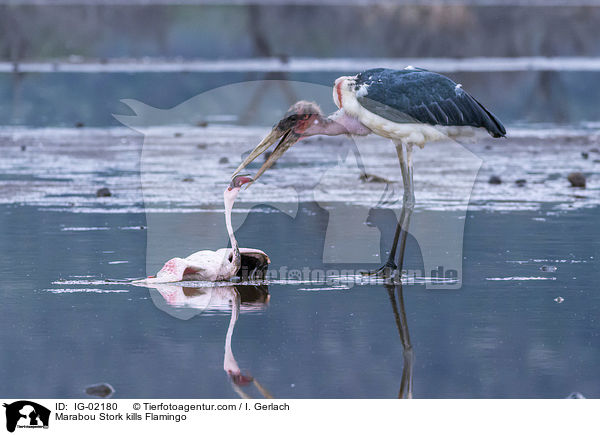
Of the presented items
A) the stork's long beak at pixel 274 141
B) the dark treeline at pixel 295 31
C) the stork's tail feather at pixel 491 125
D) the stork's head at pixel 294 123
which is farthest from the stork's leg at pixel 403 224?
the dark treeline at pixel 295 31

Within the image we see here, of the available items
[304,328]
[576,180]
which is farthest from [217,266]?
[576,180]

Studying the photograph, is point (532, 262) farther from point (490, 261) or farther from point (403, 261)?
point (403, 261)

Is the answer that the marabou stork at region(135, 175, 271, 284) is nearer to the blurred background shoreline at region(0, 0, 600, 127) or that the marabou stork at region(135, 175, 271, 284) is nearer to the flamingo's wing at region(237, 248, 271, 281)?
the flamingo's wing at region(237, 248, 271, 281)

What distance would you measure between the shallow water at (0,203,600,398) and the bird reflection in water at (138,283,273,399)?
0.02 metres

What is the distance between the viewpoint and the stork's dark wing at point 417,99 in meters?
7.74

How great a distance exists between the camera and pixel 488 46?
39500 millimetres

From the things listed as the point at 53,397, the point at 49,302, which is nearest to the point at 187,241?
the point at 49,302

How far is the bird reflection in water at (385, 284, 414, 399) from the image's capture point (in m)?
5.15

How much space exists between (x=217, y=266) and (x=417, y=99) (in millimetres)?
1551

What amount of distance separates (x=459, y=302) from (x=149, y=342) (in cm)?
167

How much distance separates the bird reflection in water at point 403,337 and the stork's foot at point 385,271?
0.24 meters

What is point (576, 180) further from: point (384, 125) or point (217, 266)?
point (217, 266)

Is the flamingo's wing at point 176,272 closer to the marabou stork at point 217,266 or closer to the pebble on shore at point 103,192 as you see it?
the marabou stork at point 217,266
